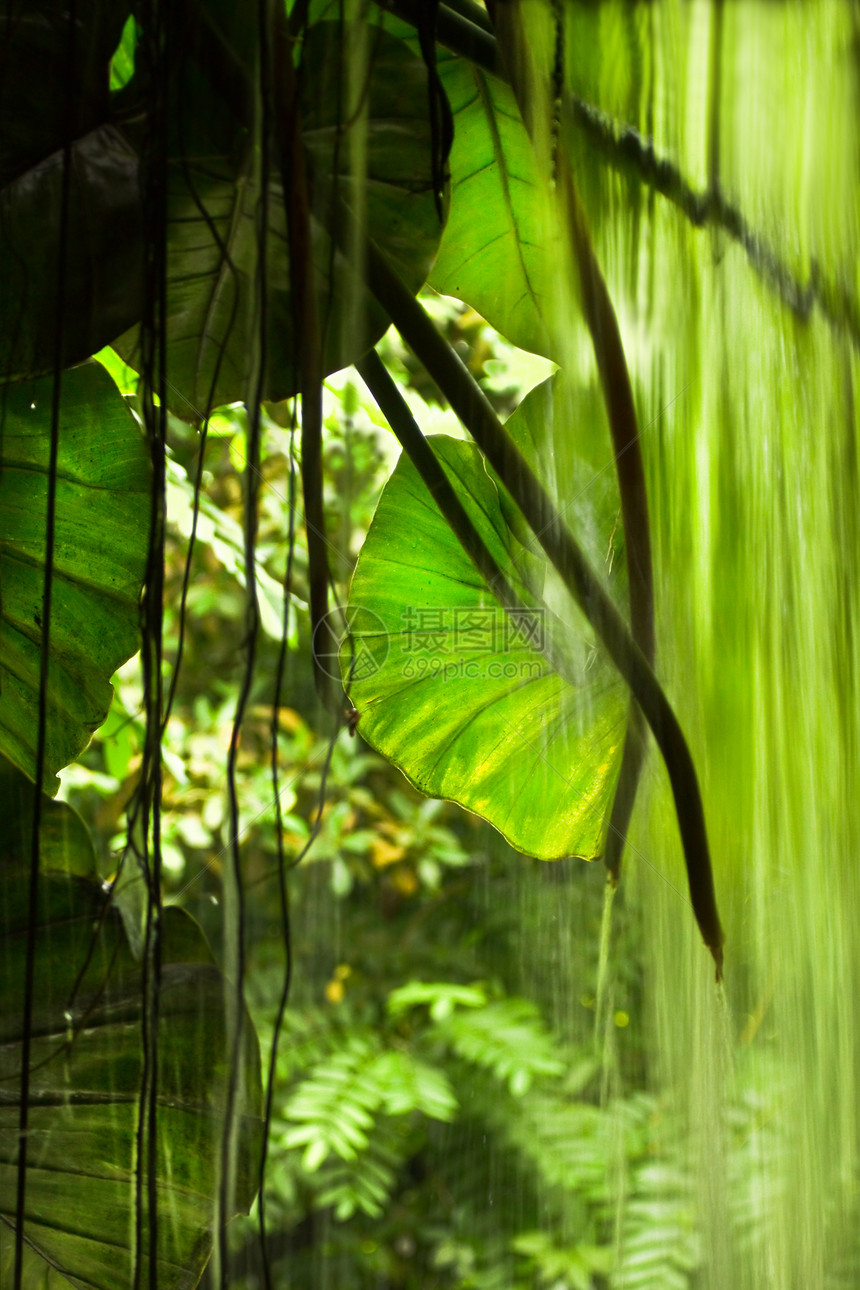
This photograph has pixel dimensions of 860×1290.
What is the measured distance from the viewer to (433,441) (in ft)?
2.21

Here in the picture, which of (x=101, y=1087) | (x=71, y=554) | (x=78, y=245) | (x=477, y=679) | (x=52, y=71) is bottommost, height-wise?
(x=101, y=1087)

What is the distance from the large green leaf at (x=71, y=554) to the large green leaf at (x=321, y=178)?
12 cm

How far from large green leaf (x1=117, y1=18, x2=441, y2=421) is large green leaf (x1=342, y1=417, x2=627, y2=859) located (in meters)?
0.13

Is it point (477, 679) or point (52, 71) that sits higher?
point (52, 71)

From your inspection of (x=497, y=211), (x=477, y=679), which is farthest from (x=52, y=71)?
(x=477, y=679)

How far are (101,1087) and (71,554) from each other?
0.41 m

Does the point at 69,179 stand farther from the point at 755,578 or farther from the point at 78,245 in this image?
the point at 755,578

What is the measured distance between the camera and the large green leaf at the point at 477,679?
2.13 ft

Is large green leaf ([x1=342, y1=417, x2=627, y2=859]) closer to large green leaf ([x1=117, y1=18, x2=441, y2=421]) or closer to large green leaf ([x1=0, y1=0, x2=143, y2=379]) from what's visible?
large green leaf ([x1=117, y1=18, x2=441, y2=421])

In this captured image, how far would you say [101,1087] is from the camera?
0.65m

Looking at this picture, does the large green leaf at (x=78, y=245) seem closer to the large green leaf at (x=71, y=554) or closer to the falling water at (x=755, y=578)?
the large green leaf at (x=71, y=554)

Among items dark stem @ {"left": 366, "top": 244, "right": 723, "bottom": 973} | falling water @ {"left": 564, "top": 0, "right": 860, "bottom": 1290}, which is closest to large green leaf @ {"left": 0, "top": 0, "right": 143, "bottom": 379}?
dark stem @ {"left": 366, "top": 244, "right": 723, "bottom": 973}

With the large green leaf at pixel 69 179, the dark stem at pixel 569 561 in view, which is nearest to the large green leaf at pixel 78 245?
the large green leaf at pixel 69 179

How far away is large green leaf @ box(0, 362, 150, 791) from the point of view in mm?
689
